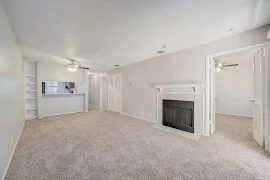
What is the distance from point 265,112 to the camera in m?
2.27

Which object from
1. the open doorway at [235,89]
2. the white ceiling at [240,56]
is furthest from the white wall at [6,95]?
the open doorway at [235,89]

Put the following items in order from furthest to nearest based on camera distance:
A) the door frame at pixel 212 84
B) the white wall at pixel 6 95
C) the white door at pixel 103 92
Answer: the white door at pixel 103 92 < the door frame at pixel 212 84 < the white wall at pixel 6 95

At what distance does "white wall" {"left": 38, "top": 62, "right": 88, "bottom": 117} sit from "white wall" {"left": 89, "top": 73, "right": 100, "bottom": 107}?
153cm

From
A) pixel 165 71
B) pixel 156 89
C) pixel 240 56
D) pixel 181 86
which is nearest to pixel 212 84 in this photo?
pixel 181 86

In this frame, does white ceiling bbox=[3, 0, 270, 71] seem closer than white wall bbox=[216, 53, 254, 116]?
Yes

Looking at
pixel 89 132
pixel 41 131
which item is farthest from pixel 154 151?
pixel 41 131

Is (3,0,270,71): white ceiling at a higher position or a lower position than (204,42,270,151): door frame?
higher

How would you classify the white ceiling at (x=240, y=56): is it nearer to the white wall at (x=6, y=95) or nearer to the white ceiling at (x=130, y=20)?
the white ceiling at (x=130, y=20)

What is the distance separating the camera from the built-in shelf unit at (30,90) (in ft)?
15.5

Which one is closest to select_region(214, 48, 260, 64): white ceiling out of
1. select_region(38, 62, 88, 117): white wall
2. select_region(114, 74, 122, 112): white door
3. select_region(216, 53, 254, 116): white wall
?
select_region(216, 53, 254, 116): white wall

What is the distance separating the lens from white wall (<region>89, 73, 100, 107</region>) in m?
7.92

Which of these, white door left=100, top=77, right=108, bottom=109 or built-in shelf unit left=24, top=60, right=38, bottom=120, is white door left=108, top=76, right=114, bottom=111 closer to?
white door left=100, top=77, right=108, bottom=109

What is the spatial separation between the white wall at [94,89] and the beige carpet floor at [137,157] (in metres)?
5.01

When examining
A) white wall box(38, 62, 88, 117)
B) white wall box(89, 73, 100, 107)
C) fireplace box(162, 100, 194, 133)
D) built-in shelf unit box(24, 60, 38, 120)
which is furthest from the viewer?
white wall box(89, 73, 100, 107)
